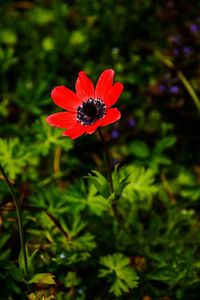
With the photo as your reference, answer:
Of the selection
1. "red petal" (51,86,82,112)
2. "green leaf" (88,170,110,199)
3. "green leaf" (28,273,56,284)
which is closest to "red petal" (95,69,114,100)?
"red petal" (51,86,82,112)

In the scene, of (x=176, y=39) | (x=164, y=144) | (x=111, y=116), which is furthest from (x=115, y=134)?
(x=111, y=116)

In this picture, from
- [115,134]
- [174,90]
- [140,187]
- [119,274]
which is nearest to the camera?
[119,274]

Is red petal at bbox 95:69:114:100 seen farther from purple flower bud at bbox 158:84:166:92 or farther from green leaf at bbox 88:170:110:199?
purple flower bud at bbox 158:84:166:92

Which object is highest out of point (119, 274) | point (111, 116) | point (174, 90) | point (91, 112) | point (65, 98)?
point (174, 90)

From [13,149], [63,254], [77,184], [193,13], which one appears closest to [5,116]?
[13,149]

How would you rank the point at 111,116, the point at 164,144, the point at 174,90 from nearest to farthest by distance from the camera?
the point at 111,116
the point at 164,144
the point at 174,90

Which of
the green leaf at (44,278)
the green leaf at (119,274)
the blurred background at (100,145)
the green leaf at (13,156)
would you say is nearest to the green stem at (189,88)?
the blurred background at (100,145)

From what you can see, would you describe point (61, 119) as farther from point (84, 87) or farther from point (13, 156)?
point (13, 156)

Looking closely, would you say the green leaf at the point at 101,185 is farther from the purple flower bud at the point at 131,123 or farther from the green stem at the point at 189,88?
the green stem at the point at 189,88
